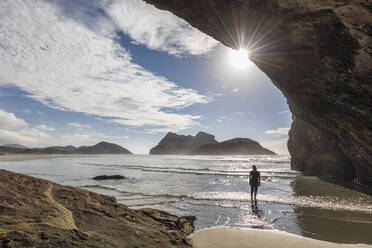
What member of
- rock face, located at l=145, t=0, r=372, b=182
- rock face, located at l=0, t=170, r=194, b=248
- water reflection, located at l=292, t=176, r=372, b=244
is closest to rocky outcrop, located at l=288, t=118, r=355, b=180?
rock face, located at l=145, t=0, r=372, b=182

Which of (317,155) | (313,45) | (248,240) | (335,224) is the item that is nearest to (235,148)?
(317,155)

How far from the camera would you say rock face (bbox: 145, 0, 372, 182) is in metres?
9.23

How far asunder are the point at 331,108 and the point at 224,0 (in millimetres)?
9850

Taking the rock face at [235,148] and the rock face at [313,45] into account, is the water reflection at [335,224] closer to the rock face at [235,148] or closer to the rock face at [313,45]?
the rock face at [313,45]

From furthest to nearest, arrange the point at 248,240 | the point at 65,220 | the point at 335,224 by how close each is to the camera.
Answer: the point at 335,224
the point at 248,240
the point at 65,220

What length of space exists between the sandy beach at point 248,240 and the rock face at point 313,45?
322 inches

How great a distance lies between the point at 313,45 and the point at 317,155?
21.0m

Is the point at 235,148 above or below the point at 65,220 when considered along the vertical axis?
above

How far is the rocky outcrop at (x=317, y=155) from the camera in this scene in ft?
76.5

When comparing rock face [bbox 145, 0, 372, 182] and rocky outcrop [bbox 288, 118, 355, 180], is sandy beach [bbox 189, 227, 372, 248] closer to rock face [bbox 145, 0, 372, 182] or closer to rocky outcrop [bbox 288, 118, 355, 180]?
rock face [bbox 145, 0, 372, 182]

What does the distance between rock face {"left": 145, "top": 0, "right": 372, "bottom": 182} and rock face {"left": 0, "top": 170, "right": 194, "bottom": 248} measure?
34.5 ft

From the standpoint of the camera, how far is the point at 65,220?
4.03 metres

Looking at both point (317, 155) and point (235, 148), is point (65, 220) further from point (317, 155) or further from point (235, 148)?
point (235, 148)

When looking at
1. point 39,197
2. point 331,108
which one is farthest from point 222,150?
point 39,197
